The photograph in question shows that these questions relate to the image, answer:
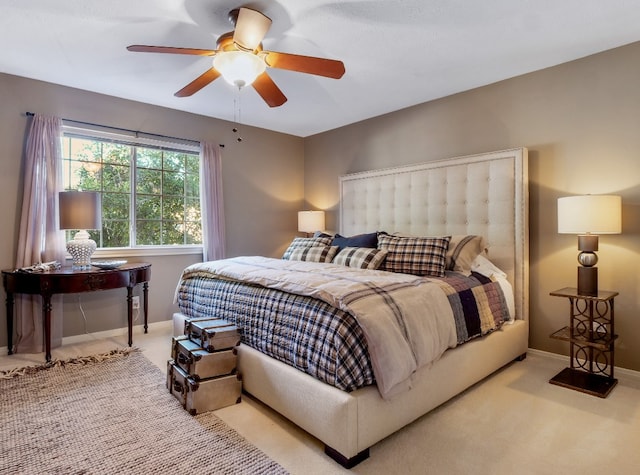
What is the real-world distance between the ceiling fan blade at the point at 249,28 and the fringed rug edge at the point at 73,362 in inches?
107

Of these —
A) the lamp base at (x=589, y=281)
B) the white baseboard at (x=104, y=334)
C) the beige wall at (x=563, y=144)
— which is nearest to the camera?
the lamp base at (x=589, y=281)

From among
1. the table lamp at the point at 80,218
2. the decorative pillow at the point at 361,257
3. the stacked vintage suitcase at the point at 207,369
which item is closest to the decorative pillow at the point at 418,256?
the decorative pillow at the point at 361,257

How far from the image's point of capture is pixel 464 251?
3.07m

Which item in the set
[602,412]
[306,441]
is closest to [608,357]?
[602,412]

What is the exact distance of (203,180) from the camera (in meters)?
4.28

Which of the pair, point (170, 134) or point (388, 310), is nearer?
point (388, 310)

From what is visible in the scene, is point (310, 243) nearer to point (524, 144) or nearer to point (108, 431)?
point (524, 144)

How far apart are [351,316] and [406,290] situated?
19.3 inches

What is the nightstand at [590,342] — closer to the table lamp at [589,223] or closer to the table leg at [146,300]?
→ the table lamp at [589,223]

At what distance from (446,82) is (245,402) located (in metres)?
3.18

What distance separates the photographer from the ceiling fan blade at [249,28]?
1.99 m

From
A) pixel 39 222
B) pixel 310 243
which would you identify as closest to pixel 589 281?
pixel 310 243

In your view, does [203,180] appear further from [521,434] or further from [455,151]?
[521,434]

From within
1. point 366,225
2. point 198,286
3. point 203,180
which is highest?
point 203,180
